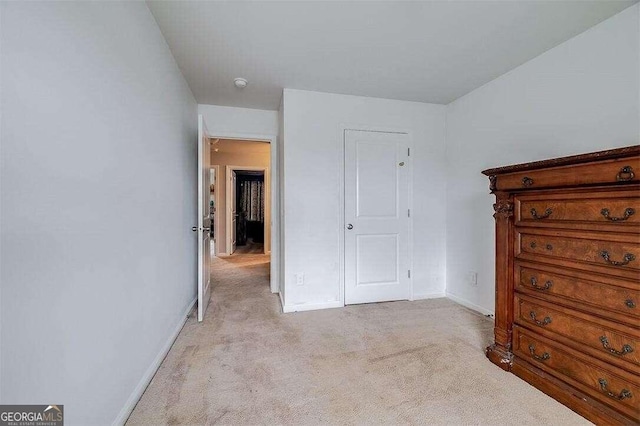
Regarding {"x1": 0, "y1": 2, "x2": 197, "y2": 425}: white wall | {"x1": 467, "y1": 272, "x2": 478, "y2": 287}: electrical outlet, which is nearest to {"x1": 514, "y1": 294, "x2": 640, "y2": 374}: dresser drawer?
{"x1": 467, "y1": 272, "x2": 478, "y2": 287}: electrical outlet

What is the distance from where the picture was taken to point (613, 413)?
4.23 ft

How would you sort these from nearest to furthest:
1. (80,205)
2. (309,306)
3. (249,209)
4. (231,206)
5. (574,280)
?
(80,205) → (574,280) → (309,306) → (231,206) → (249,209)

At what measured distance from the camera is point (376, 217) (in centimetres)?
315

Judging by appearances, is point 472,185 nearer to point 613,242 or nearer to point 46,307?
point 613,242

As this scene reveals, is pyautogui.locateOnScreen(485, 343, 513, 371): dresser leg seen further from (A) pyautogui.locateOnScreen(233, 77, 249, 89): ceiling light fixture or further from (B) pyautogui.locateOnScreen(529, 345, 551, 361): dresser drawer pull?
(A) pyautogui.locateOnScreen(233, 77, 249, 89): ceiling light fixture

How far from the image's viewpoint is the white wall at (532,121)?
1.76 meters

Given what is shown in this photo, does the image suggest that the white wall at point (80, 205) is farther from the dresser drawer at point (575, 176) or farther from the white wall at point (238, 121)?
the dresser drawer at point (575, 176)

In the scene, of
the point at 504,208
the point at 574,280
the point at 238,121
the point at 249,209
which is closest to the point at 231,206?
the point at 249,209

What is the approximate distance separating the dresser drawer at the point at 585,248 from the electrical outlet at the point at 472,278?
122 centimetres

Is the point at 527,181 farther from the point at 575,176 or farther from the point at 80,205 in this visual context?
the point at 80,205

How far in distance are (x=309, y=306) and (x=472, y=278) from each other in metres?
1.77

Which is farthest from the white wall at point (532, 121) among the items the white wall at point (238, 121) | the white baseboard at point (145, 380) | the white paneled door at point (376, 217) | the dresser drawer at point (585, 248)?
the white baseboard at point (145, 380)

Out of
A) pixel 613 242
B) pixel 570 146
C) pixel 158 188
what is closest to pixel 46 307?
pixel 158 188

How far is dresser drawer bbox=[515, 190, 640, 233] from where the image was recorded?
1.24 metres
